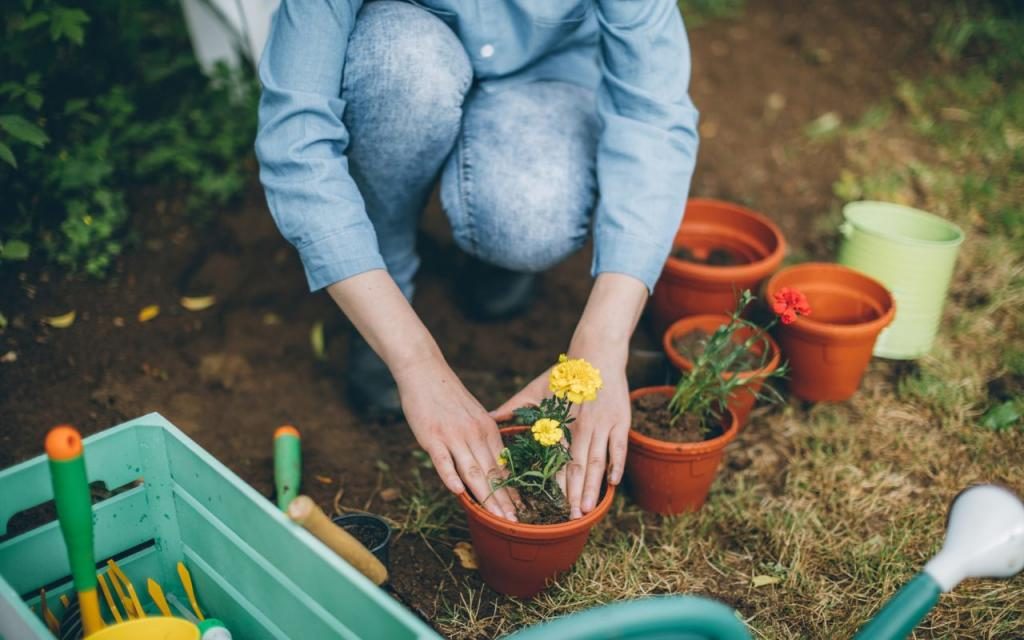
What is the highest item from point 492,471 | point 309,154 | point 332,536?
point 309,154

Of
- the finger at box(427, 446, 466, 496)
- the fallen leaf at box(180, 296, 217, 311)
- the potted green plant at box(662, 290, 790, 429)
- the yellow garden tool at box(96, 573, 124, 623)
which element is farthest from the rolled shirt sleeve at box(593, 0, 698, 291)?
the fallen leaf at box(180, 296, 217, 311)

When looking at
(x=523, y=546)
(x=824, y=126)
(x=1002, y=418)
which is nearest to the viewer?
(x=523, y=546)

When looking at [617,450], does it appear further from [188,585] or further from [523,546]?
[188,585]

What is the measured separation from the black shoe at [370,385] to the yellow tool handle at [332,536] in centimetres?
68

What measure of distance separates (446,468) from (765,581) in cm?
62

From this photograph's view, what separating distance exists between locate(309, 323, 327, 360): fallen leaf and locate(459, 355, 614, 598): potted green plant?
2.53ft

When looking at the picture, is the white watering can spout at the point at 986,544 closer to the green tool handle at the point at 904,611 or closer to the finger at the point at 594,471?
the green tool handle at the point at 904,611

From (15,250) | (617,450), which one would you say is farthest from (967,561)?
(15,250)

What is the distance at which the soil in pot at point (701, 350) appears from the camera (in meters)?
1.71

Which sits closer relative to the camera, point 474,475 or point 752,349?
point 474,475

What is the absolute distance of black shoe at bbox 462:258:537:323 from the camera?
200 cm

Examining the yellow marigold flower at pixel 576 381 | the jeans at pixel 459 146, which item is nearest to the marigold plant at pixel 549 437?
the yellow marigold flower at pixel 576 381

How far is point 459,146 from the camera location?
1677 millimetres

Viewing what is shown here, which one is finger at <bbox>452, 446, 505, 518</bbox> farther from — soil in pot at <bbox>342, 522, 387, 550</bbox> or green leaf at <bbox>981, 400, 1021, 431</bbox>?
green leaf at <bbox>981, 400, 1021, 431</bbox>
